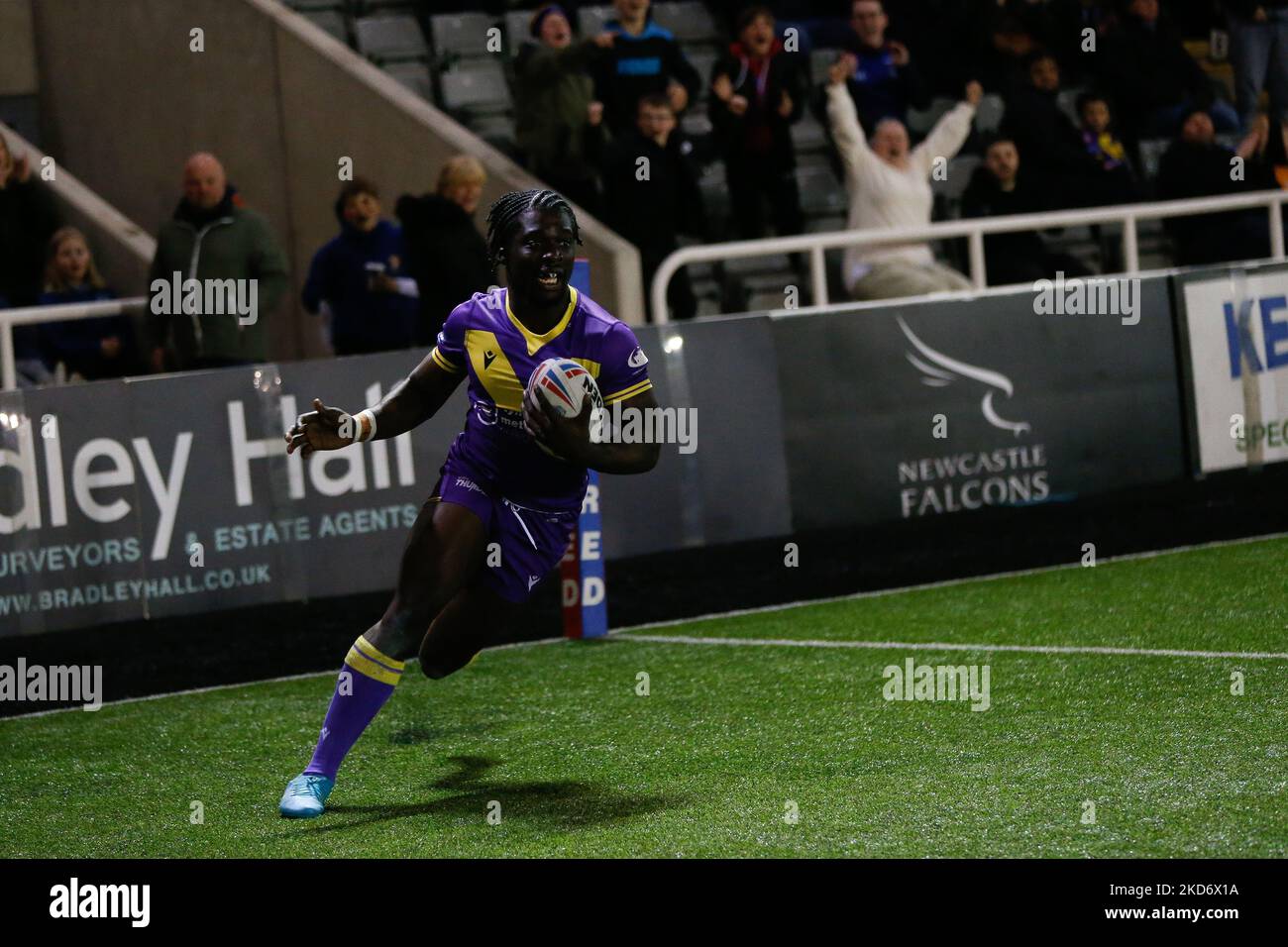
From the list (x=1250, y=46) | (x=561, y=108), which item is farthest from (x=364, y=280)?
(x=1250, y=46)

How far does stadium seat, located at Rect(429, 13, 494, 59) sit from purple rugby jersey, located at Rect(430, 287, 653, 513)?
7903 millimetres

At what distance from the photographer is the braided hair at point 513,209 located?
6.72 metres

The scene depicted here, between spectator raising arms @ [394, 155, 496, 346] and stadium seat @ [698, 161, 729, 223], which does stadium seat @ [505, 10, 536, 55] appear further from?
spectator raising arms @ [394, 155, 496, 346]

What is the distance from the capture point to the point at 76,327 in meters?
10.9

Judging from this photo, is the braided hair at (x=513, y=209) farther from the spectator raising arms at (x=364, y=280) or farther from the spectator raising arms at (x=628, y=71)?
the spectator raising arms at (x=628, y=71)

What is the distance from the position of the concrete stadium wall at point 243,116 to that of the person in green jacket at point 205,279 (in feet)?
7.69

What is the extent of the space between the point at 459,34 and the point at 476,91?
60 centimetres

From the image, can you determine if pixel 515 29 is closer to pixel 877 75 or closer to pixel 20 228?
pixel 877 75

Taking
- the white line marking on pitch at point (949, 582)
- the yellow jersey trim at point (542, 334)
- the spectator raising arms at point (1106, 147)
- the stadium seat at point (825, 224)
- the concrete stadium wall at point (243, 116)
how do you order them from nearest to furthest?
the yellow jersey trim at point (542, 334)
the white line marking on pitch at point (949, 582)
the concrete stadium wall at point (243, 116)
the spectator raising arms at point (1106, 147)
the stadium seat at point (825, 224)

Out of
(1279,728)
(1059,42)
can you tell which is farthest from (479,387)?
(1059,42)

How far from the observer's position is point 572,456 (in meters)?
6.47

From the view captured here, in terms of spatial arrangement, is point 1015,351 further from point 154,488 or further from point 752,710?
point 154,488

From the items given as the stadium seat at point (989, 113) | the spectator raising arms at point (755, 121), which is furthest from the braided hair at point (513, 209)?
the stadium seat at point (989, 113)

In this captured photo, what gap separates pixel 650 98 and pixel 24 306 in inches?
149
